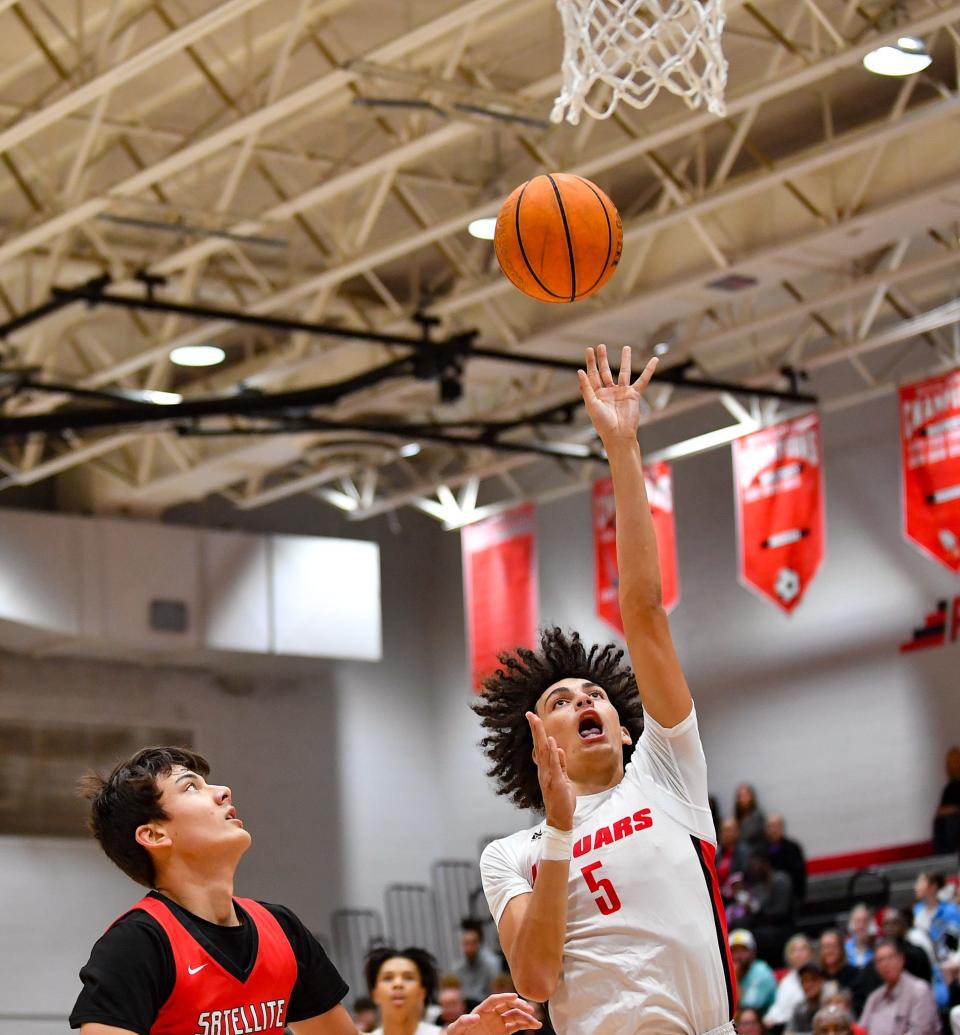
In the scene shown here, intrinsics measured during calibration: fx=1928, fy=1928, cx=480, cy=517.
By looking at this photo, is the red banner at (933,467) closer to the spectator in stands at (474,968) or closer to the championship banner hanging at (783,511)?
the championship banner hanging at (783,511)

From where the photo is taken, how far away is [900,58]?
40.7 ft

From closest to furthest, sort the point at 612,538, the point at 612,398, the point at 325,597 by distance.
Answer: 1. the point at 612,398
2. the point at 612,538
3. the point at 325,597

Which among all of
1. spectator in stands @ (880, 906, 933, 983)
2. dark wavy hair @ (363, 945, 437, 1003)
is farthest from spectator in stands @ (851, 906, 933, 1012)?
dark wavy hair @ (363, 945, 437, 1003)

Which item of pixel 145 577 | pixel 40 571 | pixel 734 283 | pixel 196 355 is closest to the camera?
pixel 734 283

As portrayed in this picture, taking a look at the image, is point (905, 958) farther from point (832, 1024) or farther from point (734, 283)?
point (734, 283)

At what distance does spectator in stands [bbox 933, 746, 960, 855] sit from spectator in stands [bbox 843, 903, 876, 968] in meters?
1.50

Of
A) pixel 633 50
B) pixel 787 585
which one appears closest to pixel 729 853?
pixel 787 585

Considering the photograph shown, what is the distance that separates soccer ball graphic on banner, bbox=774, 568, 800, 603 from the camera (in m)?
16.2

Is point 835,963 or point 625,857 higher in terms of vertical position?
point 625,857

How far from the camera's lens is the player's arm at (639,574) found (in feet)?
13.8

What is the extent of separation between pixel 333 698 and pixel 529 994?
61.5 feet

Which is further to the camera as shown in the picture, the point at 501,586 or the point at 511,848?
the point at 501,586

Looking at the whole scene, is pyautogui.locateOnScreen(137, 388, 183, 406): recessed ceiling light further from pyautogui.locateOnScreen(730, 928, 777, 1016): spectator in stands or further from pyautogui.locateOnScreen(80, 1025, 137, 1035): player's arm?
pyautogui.locateOnScreen(80, 1025, 137, 1035): player's arm

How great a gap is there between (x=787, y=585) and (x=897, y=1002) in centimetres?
436
